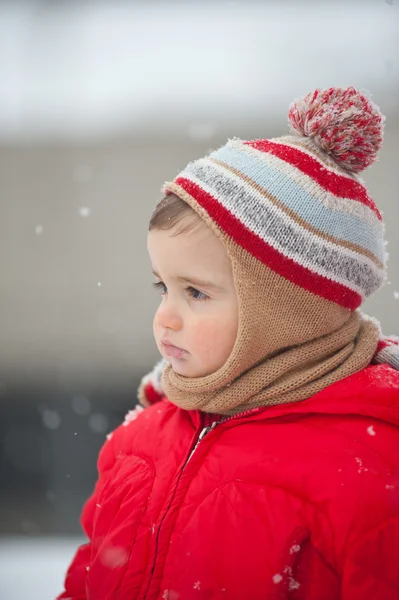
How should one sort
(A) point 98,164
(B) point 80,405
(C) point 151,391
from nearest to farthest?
(C) point 151,391 → (A) point 98,164 → (B) point 80,405

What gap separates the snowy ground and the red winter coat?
3.74 feet

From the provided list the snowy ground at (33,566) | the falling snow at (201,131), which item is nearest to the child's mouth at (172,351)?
the snowy ground at (33,566)

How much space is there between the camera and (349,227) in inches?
42.9

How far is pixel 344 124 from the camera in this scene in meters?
1.11

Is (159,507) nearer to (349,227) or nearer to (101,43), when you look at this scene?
(349,227)

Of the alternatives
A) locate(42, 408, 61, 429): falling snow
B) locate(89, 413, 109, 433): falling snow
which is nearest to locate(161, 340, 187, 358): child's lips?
locate(89, 413, 109, 433): falling snow

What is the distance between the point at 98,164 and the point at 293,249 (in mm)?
2557

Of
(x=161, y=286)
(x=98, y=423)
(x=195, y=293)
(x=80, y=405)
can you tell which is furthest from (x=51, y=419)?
(x=195, y=293)

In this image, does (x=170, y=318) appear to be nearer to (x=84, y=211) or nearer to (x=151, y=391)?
(x=151, y=391)

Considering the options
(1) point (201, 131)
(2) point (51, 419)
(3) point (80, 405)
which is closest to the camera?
(1) point (201, 131)

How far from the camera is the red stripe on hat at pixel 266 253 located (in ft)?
3.42

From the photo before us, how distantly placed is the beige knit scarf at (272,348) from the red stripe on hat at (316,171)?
0.19 m

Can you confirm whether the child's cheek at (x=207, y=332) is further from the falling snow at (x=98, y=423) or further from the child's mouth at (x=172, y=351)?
the falling snow at (x=98, y=423)

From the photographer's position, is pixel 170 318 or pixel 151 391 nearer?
→ pixel 170 318
